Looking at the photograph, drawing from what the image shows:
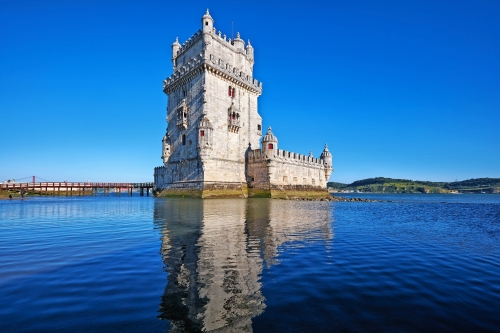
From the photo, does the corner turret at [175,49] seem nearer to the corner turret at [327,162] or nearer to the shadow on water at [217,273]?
the corner turret at [327,162]

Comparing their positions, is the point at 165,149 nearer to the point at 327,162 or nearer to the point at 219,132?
the point at 219,132

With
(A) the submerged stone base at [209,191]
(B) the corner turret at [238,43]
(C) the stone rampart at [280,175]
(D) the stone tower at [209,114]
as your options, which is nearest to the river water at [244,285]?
(A) the submerged stone base at [209,191]

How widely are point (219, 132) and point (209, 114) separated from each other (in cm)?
312

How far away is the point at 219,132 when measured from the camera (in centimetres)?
4066

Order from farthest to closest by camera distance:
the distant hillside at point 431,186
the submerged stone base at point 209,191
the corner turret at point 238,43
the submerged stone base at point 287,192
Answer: the distant hillside at point 431,186, the corner turret at point 238,43, the submerged stone base at point 287,192, the submerged stone base at point 209,191

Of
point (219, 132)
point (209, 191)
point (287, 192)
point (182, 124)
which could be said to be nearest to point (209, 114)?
point (219, 132)

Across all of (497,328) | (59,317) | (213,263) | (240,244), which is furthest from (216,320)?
(240,244)

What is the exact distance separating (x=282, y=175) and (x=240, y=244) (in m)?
34.2

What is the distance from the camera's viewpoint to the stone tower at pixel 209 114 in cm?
3875

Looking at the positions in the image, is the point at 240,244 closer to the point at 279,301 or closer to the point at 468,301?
the point at 279,301

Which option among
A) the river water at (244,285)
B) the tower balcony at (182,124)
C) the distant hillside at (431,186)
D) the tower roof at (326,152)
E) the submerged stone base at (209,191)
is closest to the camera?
the river water at (244,285)

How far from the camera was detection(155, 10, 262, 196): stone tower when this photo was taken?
3875cm

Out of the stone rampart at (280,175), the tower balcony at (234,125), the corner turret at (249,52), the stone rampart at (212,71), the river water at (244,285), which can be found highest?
the corner turret at (249,52)

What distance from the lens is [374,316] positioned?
4074 mm
